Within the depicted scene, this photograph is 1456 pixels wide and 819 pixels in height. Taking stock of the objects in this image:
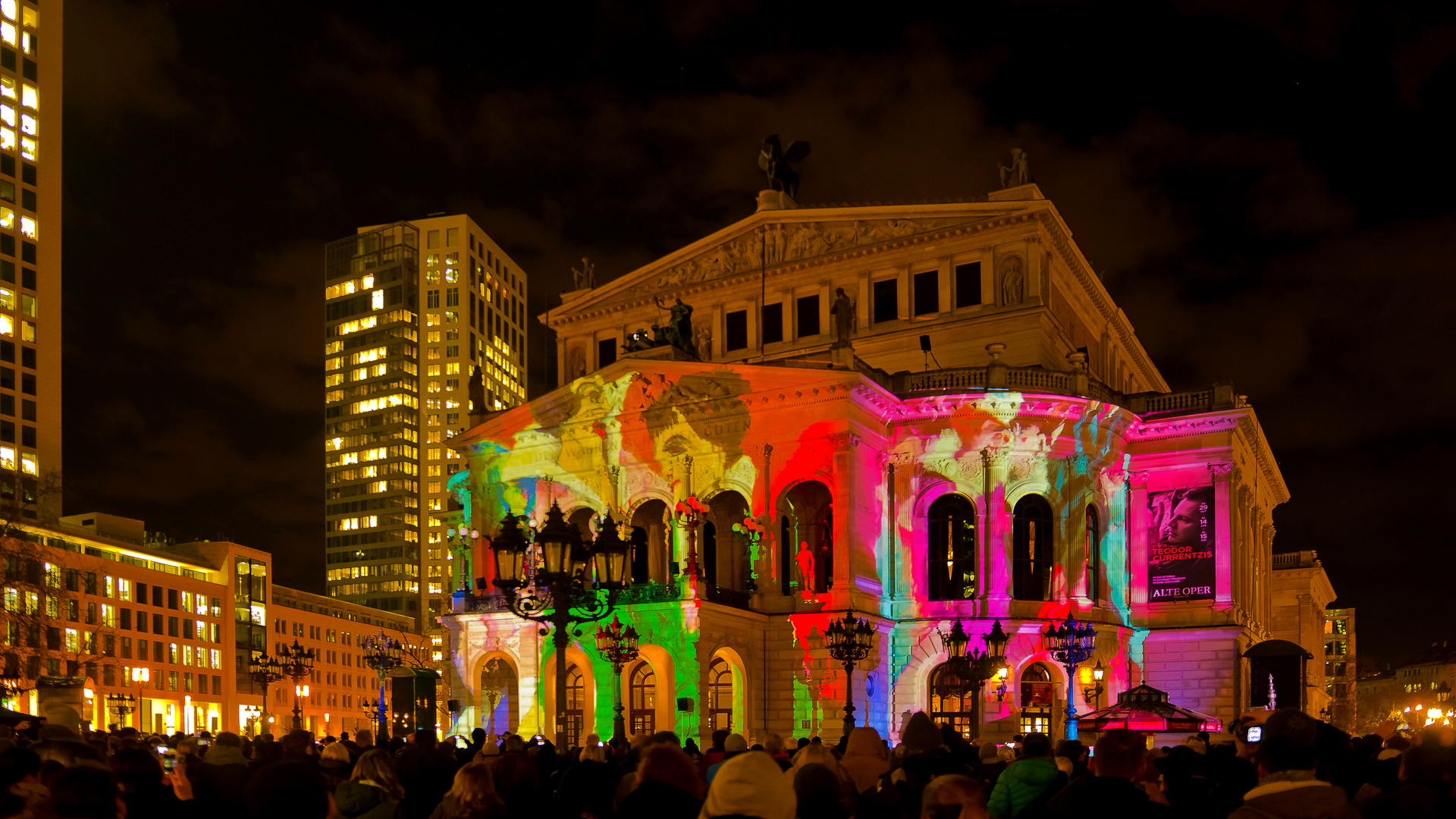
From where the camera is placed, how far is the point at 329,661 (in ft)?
442

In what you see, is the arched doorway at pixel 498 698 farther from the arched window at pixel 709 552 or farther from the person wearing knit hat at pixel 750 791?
the person wearing knit hat at pixel 750 791

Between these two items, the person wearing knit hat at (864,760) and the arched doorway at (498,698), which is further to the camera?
the arched doorway at (498,698)

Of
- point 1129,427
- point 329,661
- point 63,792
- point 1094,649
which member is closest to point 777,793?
point 63,792

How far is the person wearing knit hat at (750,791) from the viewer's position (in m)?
6.30

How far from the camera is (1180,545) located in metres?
48.6

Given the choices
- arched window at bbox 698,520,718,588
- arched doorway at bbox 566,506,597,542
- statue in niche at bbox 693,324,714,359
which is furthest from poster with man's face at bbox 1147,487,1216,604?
arched doorway at bbox 566,506,597,542

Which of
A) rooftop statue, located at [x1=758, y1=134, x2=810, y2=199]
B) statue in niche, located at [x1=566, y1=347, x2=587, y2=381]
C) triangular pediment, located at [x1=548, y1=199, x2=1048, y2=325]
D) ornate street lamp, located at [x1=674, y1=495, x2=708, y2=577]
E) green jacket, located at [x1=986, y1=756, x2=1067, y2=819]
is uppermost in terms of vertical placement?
rooftop statue, located at [x1=758, y1=134, x2=810, y2=199]

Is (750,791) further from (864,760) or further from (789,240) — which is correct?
(789,240)

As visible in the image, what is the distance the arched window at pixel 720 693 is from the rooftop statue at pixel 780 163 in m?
21.7

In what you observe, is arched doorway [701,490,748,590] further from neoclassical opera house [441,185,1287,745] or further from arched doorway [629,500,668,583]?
arched doorway [629,500,668,583]

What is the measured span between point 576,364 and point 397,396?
10631 cm

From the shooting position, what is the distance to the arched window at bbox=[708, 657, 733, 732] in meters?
45.4

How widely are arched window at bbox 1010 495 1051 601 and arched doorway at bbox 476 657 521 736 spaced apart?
18.7 metres

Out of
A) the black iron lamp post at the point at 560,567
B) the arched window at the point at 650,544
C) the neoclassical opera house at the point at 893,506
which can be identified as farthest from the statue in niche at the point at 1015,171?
the black iron lamp post at the point at 560,567
